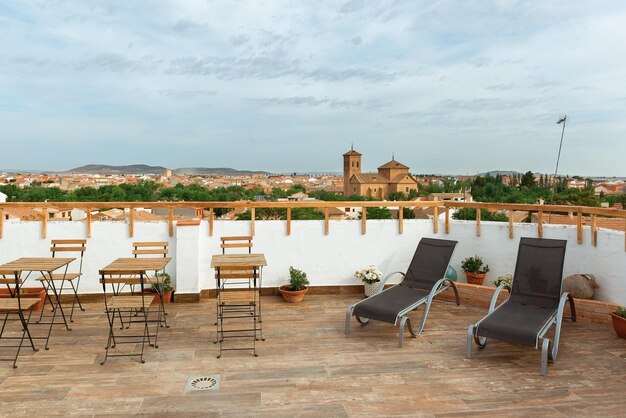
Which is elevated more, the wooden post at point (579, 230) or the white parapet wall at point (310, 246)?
the wooden post at point (579, 230)

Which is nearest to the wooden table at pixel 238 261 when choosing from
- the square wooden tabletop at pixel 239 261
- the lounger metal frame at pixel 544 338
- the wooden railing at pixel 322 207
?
the square wooden tabletop at pixel 239 261

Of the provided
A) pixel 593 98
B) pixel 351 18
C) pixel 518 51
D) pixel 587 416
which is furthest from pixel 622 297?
pixel 593 98

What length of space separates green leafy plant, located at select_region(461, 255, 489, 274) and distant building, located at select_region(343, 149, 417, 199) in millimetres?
82636

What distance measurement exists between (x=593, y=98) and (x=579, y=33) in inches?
252

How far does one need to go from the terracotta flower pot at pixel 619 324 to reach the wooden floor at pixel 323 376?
8 centimetres

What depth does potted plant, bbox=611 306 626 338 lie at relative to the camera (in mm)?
4434

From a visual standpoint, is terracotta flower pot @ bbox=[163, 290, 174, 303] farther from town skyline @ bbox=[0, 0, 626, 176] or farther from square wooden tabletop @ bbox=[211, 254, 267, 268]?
town skyline @ bbox=[0, 0, 626, 176]

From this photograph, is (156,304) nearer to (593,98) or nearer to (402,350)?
(402,350)

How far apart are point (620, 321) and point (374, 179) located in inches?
3533

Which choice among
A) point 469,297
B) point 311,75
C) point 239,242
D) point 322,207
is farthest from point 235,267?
point 311,75

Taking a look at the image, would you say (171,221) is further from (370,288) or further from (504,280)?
(504,280)

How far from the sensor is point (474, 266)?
6176mm

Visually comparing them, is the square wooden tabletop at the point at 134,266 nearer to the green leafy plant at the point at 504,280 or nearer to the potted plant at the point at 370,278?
the potted plant at the point at 370,278

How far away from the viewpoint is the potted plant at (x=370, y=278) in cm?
606
